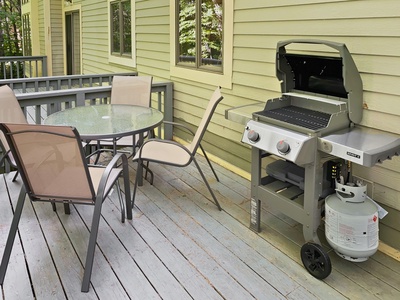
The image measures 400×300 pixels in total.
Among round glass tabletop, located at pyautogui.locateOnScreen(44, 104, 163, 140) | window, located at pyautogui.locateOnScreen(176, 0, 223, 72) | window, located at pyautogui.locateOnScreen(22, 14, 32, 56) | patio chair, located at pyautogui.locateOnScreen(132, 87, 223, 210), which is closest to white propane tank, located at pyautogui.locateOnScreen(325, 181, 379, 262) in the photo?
patio chair, located at pyautogui.locateOnScreen(132, 87, 223, 210)

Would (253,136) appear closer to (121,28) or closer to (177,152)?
(177,152)

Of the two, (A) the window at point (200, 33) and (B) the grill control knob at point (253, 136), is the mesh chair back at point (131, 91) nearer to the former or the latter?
(A) the window at point (200, 33)

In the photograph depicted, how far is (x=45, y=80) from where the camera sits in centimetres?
525

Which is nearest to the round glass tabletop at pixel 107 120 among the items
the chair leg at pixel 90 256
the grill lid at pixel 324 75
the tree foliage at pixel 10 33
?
the chair leg at pixel 90 256

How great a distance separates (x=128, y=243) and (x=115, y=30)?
215 inches

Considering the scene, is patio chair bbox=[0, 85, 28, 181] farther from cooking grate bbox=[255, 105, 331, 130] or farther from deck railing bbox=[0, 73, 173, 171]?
cooking grate bbox=[255, 105, 331, 130]

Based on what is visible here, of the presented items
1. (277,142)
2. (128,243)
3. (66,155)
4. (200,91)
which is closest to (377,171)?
(277,142)

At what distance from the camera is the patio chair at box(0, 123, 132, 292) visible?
6.78ft

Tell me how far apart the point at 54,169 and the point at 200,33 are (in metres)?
2.89

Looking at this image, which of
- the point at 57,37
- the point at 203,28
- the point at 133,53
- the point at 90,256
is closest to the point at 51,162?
the point at 90,256

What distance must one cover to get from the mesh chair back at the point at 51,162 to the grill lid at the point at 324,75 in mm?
1561

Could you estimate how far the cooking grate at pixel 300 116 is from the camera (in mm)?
2340

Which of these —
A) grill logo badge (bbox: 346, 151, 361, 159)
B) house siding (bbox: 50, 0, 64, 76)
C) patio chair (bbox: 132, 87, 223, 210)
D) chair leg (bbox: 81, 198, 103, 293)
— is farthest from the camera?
house siding (bbox: 50, 0, 64, 76)

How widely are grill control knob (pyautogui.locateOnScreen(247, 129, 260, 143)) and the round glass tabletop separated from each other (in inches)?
37.4
